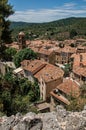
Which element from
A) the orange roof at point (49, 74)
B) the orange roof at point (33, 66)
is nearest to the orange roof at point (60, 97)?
the orange roof at point (49, 74)

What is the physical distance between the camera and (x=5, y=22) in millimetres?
16844

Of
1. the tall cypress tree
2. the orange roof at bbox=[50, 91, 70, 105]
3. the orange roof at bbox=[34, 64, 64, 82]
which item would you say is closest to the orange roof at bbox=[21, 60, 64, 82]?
the orange roof at bbox=[34, 64, 64, 82]

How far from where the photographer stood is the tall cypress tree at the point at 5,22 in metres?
16.4

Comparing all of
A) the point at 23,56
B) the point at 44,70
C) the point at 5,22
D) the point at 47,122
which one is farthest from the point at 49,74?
the point at 47,122

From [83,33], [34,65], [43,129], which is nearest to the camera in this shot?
[43,129]

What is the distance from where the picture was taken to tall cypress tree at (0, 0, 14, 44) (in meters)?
16.4

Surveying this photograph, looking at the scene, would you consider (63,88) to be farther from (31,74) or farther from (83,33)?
(83,33)

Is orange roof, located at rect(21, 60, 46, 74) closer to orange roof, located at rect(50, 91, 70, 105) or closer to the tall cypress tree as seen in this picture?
orange roof, located at rect(50, 91, 70, 105)

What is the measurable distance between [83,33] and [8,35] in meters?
137

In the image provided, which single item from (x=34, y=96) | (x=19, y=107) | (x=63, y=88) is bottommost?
(x=34, y=96)

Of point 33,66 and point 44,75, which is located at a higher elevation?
point 33,66

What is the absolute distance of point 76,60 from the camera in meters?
55.9

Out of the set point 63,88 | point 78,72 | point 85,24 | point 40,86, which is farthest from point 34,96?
point 85,24

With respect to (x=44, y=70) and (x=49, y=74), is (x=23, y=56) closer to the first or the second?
(x=44, y=70)
